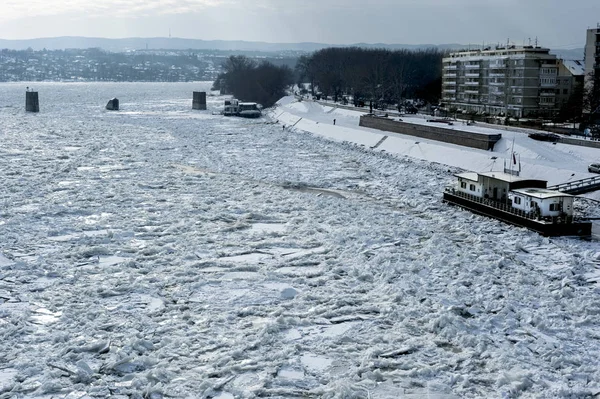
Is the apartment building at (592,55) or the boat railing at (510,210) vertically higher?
the apartment building at (592,55)

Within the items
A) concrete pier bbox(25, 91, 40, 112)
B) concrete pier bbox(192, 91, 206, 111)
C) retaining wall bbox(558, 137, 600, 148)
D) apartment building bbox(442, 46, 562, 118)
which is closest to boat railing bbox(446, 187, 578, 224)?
retaining wall bbox(558, 137, 600, 148)

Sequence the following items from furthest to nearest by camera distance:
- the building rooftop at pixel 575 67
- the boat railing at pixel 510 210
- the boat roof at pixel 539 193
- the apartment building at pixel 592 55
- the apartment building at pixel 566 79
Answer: the building rooftop at pixel 575 67
the apartment building at pixel 566 79
the apartment building at pixel 592 55
the boat roof at pixel 539 193
the boat railing at pixel 510 210

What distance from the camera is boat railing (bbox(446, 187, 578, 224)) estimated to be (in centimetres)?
1891

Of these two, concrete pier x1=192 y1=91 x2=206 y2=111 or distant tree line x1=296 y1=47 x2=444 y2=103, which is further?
concrete pier x1=192 y1=91 x2=206 y2=111

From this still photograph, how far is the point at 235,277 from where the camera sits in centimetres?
1467

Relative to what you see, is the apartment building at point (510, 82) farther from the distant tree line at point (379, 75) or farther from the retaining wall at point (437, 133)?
the retaining wall at point (437, 133)

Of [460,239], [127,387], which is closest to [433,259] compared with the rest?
[460,239]

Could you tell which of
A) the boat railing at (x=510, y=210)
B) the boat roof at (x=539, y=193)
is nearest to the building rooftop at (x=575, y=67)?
the boat railing at (x=510, y=210)

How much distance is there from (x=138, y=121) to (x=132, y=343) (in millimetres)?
47599

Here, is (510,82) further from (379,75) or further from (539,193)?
(539,193)

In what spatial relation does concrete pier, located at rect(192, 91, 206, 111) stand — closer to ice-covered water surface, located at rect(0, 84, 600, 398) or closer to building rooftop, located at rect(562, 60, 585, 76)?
building rooftop, located at rect(562, 60, 585, 76)

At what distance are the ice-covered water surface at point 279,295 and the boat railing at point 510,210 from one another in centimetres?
53

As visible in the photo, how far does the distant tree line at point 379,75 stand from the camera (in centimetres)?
6819

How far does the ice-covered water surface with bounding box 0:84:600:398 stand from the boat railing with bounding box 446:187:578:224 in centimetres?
53
